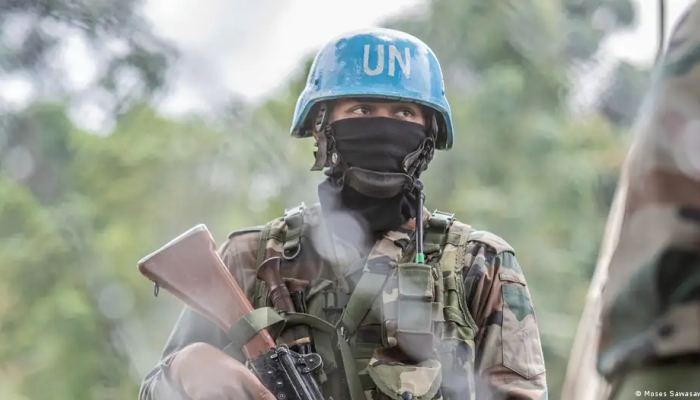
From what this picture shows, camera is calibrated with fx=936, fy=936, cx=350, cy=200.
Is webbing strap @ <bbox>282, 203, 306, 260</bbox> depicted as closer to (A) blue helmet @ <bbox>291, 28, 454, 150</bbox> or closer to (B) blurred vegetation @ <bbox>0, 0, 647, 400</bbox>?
(A) blue helmet @ <bbox>291, 28, 454, 150</bbox>

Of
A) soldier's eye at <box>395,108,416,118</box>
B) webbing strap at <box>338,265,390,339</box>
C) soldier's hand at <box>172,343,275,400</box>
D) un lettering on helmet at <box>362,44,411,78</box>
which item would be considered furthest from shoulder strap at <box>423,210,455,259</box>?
soldier's hand at <box>172,343,275,400</box>

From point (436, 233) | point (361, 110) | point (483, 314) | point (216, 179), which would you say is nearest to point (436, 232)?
point (436, 233)

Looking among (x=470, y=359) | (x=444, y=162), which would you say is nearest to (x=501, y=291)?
(x=470, y=359)

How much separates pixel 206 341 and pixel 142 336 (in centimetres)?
542

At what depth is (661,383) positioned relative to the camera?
85cm

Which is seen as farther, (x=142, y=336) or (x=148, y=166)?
(x=148, y=166)

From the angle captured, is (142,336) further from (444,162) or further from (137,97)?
(444,162)

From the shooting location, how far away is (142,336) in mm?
7398

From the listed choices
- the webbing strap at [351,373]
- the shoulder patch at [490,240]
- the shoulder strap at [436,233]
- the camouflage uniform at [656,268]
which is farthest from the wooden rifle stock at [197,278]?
the camouflage uniform at [656,268]

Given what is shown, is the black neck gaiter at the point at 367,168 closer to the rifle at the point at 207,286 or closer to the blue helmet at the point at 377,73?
the blue helmet at the point at 377,73

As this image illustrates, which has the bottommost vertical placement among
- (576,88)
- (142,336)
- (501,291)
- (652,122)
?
(142,336)

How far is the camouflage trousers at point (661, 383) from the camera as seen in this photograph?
2.75ft

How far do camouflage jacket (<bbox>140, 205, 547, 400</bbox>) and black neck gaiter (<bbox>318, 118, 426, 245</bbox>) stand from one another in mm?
66

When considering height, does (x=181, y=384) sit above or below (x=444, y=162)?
below
